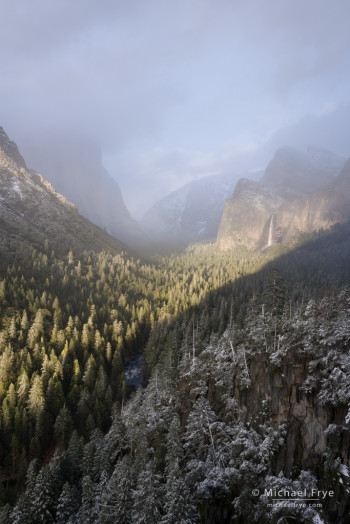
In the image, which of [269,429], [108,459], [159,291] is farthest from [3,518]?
[159,291]

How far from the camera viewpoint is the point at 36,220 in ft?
552

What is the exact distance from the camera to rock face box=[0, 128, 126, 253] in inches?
5782

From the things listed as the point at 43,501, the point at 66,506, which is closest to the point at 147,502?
the point at 66,506

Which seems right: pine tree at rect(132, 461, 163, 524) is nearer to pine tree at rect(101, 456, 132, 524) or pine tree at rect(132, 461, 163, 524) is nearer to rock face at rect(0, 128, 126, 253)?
pine tree at rect(101, 456, 132, 524)

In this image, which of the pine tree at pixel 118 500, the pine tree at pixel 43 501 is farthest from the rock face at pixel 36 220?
the pine tree at pixel 118 500

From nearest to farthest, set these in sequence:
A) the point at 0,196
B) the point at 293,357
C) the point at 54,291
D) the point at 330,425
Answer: the point at 330,425 → the point at 293,357 → the point at 54,291 → the point at 0,196

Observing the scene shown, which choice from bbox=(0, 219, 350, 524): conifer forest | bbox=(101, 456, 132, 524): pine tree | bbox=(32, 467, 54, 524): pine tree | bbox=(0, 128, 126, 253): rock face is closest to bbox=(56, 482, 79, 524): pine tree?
bbox=(0, 219, 350, 524): conifer forest

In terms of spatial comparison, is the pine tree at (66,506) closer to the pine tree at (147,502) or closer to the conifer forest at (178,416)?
the conifer forest at (178,416)

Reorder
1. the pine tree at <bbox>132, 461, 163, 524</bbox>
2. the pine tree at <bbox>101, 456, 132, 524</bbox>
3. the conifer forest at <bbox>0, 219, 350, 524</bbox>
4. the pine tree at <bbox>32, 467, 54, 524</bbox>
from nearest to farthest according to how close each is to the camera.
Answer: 1. the conifer forest at <bbox>0, 219, 350, 524</bbox>
2. the pine tree at <bbox>132, 461, 163, 524</bbox>
3. the pine tree at <bbox>101, 456, 132, 524</bbox>
4. the pine tree at <bbox>32, 467, 54, 524</bbox>

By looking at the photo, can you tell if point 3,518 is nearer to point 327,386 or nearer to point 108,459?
point 108,459

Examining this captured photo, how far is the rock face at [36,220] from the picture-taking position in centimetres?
14688

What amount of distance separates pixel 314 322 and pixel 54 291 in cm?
9192

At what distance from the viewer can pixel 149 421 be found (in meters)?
40.4

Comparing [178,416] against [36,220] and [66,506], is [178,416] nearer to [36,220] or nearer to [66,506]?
[66,506]
